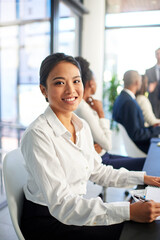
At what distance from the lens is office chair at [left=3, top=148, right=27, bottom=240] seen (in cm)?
97

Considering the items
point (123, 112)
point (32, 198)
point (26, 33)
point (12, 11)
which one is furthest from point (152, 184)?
point (12, 11)

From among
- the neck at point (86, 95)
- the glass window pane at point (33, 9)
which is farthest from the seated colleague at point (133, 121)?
the glass window pane at point (33, 9)

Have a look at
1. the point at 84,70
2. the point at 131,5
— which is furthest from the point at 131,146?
the point at 131,5

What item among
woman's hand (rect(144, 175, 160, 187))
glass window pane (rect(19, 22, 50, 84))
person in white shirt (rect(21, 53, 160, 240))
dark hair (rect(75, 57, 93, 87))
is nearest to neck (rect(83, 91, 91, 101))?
dark hair (rect(75, 57, 93, 87))

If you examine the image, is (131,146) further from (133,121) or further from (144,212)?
(144,212)

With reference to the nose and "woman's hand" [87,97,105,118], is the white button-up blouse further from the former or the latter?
→ "woman's hand" [87,97,105,118]

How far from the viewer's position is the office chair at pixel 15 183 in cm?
97

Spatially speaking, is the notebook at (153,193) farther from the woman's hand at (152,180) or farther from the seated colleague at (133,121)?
the seated colleague at (133,121)

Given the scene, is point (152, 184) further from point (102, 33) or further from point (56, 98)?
point (102, 33)

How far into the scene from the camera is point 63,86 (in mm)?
1095

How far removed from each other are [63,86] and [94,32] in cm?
404

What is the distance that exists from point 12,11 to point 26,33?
1.80 feet

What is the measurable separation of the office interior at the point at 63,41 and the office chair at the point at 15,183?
2.53 metres

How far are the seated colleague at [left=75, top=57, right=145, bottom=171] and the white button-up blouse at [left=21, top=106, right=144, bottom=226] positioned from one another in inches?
28.6
